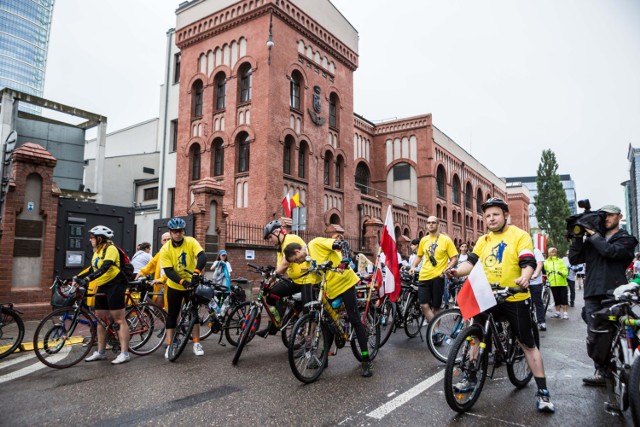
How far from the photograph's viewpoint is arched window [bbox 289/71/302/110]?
23.0m

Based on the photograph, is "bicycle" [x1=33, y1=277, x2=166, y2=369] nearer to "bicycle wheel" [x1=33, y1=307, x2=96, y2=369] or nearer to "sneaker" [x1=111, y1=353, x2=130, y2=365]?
"bicycle wheel" [x1=33, y1=307, x2=96, y2=369]

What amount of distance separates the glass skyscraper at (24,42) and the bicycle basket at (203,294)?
109m

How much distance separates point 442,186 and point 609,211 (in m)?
36.4

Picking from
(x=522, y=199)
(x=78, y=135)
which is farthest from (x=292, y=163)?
(x=522, y=199)

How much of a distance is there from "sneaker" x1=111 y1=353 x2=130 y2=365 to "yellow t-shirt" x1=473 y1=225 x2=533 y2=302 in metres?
5.09

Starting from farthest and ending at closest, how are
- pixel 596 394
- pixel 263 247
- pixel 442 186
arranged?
pixel 442 186 → pixel 263 247 → pixel 596 394

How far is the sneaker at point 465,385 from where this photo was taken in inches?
159

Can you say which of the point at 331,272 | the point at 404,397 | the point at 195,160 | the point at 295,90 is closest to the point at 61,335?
the point at 331,272

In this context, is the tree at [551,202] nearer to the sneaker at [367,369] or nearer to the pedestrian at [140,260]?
the pedestrian at [140,260]

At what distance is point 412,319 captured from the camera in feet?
26.7

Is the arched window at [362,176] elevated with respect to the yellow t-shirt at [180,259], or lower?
elevated

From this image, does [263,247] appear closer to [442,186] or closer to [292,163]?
[292,163]

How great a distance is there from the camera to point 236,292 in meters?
7.68

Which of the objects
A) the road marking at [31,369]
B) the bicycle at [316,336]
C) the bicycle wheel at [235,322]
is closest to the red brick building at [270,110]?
the bicycle wheel at [235,322]
